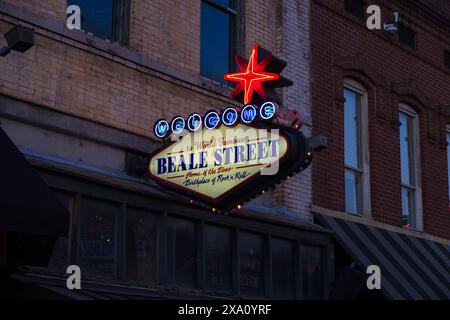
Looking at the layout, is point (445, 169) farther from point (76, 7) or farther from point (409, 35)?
point (76, 7)

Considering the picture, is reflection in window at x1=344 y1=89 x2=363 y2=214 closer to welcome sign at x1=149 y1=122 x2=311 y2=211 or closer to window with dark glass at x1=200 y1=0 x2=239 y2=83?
window with dark glass at x1=200 y1=0 x2=239 y2=83

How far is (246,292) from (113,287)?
118 inches

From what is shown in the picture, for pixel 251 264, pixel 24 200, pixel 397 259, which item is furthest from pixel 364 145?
pixel 24 200

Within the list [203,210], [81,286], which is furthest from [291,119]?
[81,286]

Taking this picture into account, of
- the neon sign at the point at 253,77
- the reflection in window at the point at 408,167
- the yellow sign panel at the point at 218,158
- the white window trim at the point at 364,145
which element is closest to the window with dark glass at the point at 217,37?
the neon sign at the point at 253,77

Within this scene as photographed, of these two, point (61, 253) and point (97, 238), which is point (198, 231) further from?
point (61, 253)

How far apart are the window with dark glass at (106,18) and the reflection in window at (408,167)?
7.66 meters

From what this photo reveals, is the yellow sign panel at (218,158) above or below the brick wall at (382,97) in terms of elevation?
below

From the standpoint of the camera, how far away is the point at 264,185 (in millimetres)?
11695

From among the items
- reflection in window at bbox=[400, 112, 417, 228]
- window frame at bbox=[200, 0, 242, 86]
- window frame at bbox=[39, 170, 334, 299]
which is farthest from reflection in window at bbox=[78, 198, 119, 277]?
reflection in window at bbox=[400, 112, 417, 228]

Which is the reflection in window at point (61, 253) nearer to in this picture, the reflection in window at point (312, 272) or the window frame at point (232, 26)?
the window frame at point (232, 26)

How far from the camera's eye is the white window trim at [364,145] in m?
17.4

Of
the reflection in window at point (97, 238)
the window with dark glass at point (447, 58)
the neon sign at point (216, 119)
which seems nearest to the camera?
the neon sign at point (216, 119)
